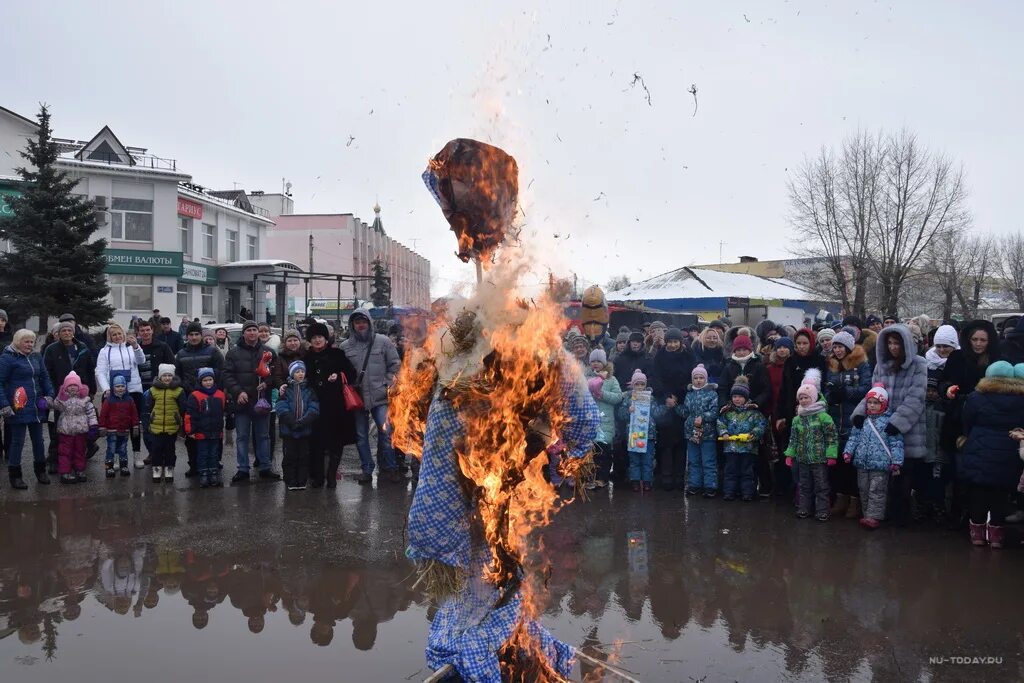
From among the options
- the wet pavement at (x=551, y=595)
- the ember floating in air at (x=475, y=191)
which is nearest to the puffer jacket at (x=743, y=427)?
the wet pavement at (x=551, y=595)

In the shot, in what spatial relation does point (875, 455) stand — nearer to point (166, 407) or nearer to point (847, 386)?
point (847, 386)

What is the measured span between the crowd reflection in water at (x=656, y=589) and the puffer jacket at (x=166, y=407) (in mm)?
2128

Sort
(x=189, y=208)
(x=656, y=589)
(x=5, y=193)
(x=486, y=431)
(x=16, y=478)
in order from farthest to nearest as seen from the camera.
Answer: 1. (x=189, y=208)
2. (x=5, y=193)
3. (x=16, y=478)
4. (x=656, y=589)
5. (x=486, y=431)

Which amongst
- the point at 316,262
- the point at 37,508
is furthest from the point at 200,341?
the point at 316,262

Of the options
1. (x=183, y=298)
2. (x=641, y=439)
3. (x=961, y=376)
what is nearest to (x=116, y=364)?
(x=641, y=439)

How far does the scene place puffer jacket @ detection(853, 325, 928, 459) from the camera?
7.49 metres

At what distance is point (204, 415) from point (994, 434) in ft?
27.1

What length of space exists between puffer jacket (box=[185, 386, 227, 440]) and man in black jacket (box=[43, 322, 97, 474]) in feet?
6.14

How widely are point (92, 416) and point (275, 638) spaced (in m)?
Result: 6.31

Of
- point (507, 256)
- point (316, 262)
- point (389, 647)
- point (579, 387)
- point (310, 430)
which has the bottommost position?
point (389, 647)

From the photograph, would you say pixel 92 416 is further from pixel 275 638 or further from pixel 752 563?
pixel 752 563

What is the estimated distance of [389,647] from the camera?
4703mm

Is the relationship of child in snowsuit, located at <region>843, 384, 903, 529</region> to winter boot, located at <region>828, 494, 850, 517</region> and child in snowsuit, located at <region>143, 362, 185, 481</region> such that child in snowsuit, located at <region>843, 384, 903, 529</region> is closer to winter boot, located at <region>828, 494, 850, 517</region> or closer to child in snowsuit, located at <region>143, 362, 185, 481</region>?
winter boot, located at <region>828, 494, 850, 517</region>

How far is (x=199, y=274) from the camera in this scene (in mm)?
37250
